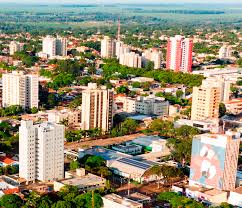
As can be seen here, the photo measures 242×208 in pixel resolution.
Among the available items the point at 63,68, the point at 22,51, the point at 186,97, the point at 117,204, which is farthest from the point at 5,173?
the point at 22,51

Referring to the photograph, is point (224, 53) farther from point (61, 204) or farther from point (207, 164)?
point (61, 204)

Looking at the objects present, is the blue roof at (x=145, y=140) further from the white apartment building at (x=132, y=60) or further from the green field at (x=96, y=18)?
the green field at (x=96, y=18)

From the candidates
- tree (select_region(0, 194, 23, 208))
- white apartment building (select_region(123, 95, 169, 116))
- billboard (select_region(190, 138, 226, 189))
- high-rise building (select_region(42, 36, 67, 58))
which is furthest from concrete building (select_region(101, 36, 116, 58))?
tree (select_region(0, 194, 23, 208))

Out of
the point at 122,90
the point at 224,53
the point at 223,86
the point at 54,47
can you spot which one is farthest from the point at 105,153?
the point at 224,53

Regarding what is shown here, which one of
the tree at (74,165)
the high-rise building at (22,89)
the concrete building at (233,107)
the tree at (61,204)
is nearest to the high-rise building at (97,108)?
the high-rise building at (22,89)

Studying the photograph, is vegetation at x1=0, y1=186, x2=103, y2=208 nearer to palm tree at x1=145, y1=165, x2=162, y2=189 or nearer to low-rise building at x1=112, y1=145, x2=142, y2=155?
palm tree at x1=145, y1=165, x2=162, y2=189

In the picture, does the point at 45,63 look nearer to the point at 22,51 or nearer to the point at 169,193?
the point at 22,51
